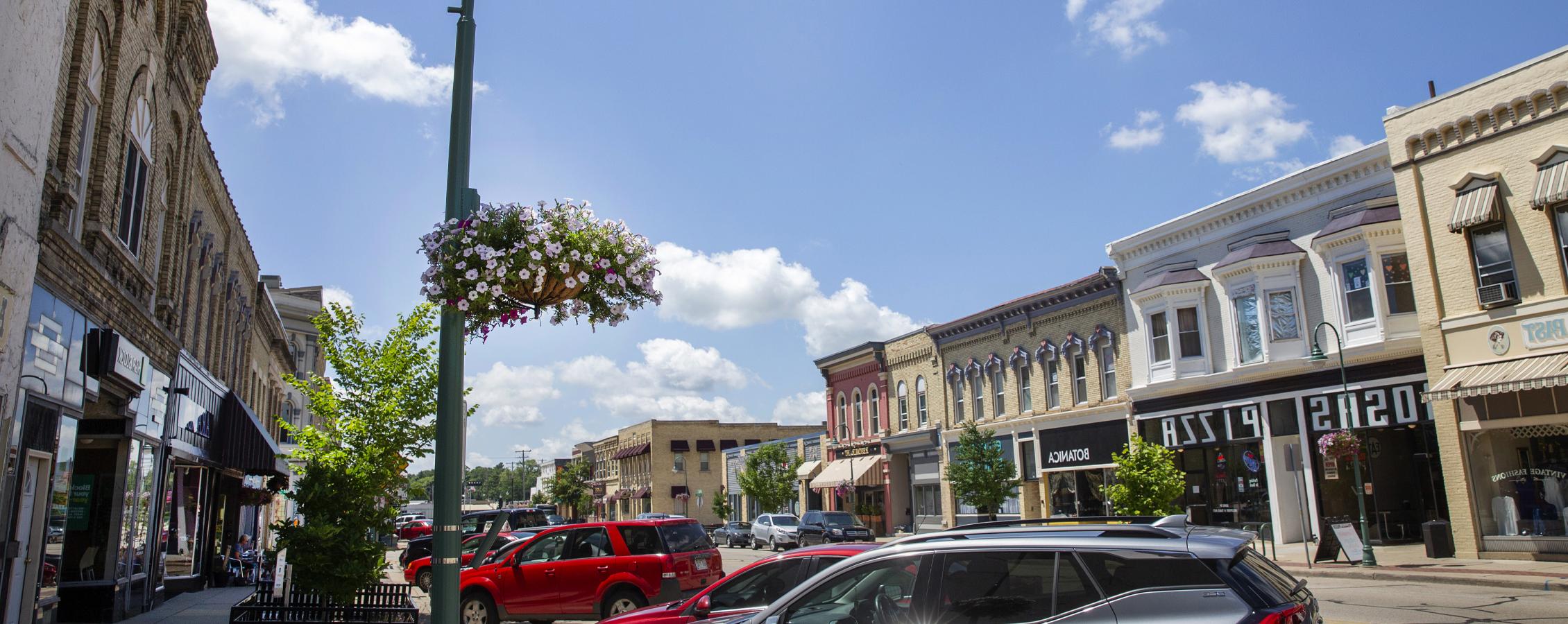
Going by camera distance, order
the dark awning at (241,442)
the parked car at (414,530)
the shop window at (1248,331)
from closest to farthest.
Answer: the dark awning at (241,442), the shop window at (1248,331), the parked car at (414,530)

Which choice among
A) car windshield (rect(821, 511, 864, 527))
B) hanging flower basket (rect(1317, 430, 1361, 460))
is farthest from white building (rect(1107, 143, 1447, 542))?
car windshield (rect(821, 511, 864, 527))

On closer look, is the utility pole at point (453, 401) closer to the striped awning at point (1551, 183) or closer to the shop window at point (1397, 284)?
the striped awning at point (1551, 183)

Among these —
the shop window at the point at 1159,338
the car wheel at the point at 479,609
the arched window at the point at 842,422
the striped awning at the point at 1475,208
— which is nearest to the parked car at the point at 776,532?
the arched window at the point at 842,422

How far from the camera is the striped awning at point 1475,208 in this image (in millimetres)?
19578

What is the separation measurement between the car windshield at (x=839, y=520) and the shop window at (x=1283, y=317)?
15745mm

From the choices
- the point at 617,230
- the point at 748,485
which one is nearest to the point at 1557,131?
the point at 617,230

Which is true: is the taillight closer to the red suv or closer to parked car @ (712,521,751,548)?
the red suv

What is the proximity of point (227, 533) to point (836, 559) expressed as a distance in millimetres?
24786

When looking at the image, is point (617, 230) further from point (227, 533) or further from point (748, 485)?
point (748, 485)

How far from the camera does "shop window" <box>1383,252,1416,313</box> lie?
2320 centimetres

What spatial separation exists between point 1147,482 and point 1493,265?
8.49 m

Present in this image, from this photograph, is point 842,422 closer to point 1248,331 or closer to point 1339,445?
point 1248,331

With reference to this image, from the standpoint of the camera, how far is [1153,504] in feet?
78.7

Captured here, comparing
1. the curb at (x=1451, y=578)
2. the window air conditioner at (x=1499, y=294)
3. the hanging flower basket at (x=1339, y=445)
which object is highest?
the window air conditioner at (x=1499, y=294)
